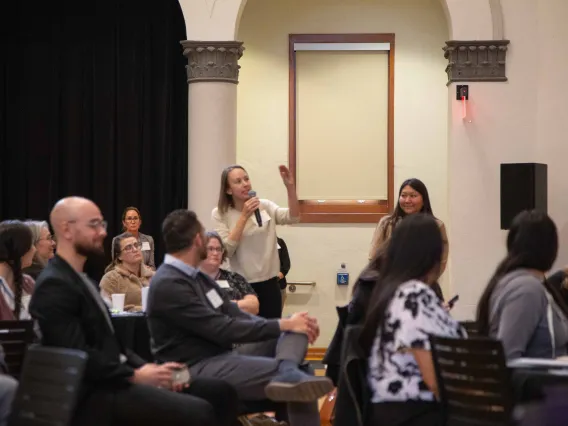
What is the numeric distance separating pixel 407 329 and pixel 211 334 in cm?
101

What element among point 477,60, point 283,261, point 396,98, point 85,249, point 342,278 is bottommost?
point 342,278

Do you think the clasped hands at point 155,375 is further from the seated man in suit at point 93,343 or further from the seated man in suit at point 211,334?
the seated man in suit at point 211,334

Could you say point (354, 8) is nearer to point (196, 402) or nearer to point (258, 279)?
point (258, 279)

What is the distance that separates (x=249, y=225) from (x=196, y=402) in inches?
87.0

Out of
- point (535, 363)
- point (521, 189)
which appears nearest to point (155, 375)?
point (535, 363)

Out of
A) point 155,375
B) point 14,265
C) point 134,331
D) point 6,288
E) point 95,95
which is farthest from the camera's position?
point 95,95

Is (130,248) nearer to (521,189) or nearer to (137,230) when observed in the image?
(137,230)

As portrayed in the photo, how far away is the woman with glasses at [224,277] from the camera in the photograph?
5379mm

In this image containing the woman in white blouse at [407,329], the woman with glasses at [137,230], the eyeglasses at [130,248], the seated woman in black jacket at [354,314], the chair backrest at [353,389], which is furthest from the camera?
the woman with glasses at [137,230]

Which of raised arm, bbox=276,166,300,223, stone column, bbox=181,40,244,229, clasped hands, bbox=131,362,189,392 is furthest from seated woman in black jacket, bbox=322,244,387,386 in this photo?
stone column, bbox=181,40,244,229

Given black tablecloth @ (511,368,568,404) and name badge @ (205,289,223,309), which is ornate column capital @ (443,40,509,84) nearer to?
name badge @ (205,289,223,309)

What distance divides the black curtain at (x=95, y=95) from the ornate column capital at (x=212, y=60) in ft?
3.94

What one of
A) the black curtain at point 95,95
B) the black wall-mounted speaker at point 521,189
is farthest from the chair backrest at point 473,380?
the black curtain at point 95,95

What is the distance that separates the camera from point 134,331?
5.25 meters
